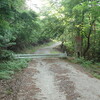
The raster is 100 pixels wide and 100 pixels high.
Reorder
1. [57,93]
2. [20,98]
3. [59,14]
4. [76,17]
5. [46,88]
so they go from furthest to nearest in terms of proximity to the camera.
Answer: [59,14] → [76,17] → [46,88] → [57,93] → [20,98]

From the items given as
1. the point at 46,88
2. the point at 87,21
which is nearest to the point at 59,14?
the point at 87,21

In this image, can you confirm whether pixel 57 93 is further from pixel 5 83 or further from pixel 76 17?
pixel 76 17

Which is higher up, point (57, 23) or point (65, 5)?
point (65, 5)

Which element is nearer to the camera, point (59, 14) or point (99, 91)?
point (99, 91)

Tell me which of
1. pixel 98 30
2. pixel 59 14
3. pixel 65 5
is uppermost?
pixel 65 5

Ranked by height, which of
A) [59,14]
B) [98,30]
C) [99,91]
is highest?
[59,14]

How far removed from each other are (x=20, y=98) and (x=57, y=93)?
4.83 ft

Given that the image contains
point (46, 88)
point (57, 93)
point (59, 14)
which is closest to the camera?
point (57, 93)

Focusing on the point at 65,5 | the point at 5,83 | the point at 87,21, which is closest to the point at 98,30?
the point at 87,21

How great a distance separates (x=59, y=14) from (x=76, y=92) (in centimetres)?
1014

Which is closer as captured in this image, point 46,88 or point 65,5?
point 46,88

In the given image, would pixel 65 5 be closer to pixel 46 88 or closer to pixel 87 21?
pixel 87 21

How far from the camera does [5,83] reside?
543 centimetres

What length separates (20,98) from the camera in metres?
4.21
